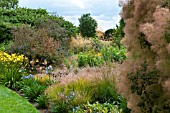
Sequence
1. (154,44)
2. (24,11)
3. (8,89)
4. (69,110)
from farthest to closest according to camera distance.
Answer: (24,11) → (8,89) → (69,110) → (154,44)

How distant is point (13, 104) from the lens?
8.95 m

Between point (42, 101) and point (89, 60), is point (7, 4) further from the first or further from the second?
point (42, 101)

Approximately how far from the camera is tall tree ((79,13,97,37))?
25.0 meters

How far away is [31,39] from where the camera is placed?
14289mm

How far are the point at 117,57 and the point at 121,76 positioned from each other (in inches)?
339

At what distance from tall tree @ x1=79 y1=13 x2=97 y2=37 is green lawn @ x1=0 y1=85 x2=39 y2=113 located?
15.1 meters

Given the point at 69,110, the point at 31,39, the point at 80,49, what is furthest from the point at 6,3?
the point at 69,110

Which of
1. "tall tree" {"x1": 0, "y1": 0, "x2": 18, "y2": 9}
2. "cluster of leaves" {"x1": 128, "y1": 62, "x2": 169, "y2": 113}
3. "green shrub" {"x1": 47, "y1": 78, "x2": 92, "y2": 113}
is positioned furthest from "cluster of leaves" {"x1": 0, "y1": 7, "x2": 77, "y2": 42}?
"cluster of leaves" {"x1": 128, "y1": 62, "x2": 169, "y2": 113}

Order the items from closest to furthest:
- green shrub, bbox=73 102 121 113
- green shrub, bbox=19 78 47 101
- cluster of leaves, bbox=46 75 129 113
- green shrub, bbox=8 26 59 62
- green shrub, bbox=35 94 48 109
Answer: green shrub, bbox=73 102 121 113 < cluster of leaves, bbox=46 75 129 113 < green shrub, bbox=35 94 48 109 < green shrub, bbox=19 78 47 101 < green shrub, bbox=8 26 59 62

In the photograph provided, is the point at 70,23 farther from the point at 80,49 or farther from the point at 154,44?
the point at 154,44

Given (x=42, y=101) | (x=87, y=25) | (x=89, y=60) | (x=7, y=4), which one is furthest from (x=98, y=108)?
(x=7, y=4)

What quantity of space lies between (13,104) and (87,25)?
16351mm

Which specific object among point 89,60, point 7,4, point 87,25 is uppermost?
point 7,4

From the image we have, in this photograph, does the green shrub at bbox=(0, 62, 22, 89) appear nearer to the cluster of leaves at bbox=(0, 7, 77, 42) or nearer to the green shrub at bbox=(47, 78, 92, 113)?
the green shrub at bbox=(47, 78, 92, 113)
